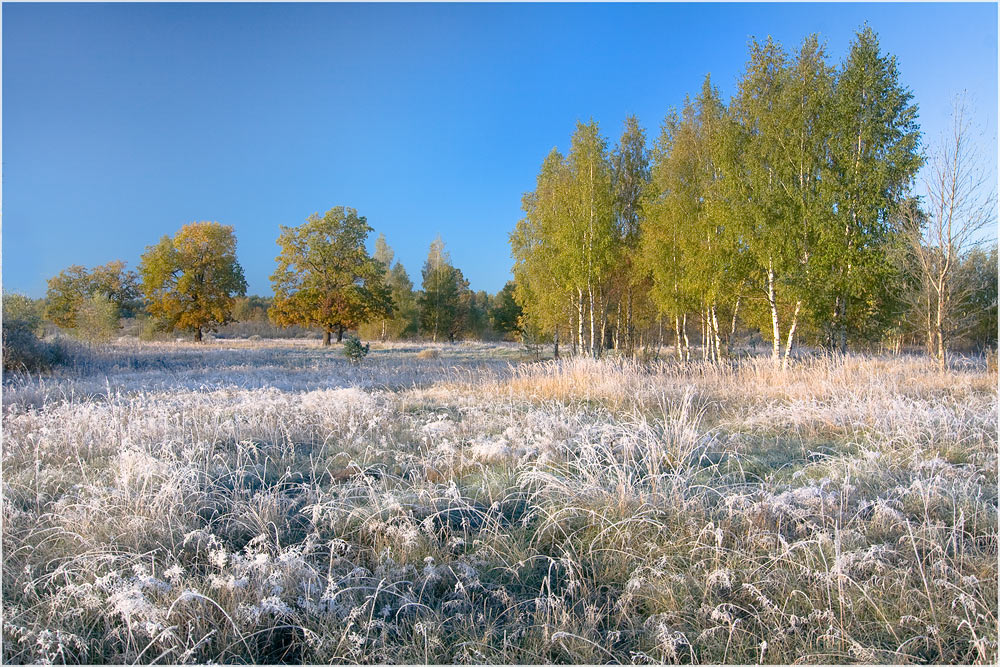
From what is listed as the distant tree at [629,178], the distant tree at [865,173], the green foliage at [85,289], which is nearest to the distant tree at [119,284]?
the green foliage at [85,289]

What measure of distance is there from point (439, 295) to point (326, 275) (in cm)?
1378

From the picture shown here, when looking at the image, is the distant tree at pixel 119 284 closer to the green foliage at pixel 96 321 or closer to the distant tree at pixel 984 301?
the green foliage at pixel 96 321

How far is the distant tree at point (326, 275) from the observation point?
30.9 m

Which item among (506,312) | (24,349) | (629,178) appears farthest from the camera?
(506,312)

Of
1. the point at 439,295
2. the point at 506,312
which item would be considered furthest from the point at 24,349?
the point at 506,312

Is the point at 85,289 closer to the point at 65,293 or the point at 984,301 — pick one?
the point at 65,293

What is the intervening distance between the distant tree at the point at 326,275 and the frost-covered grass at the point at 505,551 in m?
26.7

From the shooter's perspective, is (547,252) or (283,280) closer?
(547,252)

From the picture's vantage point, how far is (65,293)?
39.0 metres

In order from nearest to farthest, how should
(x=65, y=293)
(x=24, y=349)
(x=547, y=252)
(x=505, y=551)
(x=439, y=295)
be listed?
(x=505, y=551)
(x=24, y=349)
(x=547, y=252)
(x=65, y=293)
(x=439, y=295)

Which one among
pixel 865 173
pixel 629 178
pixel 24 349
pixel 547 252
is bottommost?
pixel 24 349

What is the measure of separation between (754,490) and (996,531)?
4.24 ft

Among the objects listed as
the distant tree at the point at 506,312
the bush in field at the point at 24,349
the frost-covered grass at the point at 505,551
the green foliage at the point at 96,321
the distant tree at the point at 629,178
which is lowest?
the frost-covered grass at the point at 505,551

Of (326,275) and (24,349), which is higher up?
(326,275)
